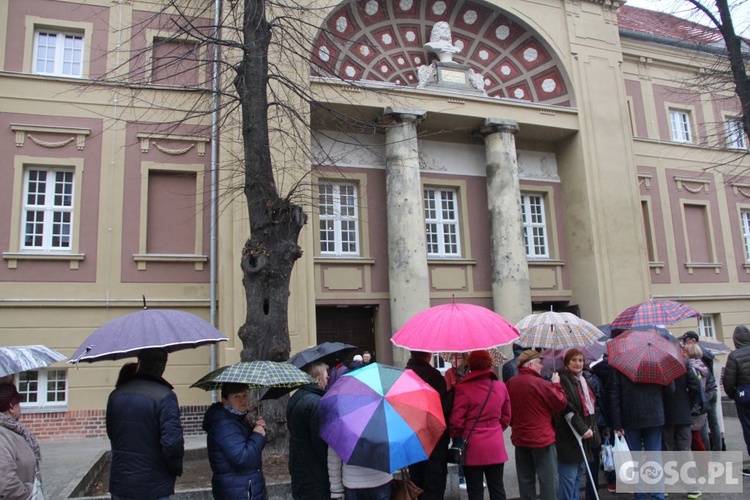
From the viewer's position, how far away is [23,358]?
15.2 ft

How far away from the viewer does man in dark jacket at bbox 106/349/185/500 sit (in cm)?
425

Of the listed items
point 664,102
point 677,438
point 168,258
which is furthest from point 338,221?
point 664,102

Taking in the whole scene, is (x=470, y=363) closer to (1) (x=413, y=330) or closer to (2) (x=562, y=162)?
(1) (x=413, y=330)

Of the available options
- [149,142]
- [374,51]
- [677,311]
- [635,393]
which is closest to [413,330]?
[635,393]

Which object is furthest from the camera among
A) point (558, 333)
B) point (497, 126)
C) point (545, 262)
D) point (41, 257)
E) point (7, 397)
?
point (545, 262)

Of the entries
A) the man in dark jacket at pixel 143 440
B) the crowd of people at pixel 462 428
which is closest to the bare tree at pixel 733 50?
the crowd of people at pixel 462 428

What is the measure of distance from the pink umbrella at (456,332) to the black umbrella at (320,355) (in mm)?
581

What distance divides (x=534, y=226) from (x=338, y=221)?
614 cm

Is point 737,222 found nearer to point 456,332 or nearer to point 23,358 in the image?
point 456,332

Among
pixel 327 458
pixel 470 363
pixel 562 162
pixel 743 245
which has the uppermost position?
pixel 562 162

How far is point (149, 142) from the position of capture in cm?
1380

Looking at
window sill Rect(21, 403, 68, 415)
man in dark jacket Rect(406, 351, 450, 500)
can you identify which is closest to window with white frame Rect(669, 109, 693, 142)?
man in dark jacket Rect(406, 351, 450, 500)

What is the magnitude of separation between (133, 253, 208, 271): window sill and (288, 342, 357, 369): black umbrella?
838 centimetres

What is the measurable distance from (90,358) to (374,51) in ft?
45.1
